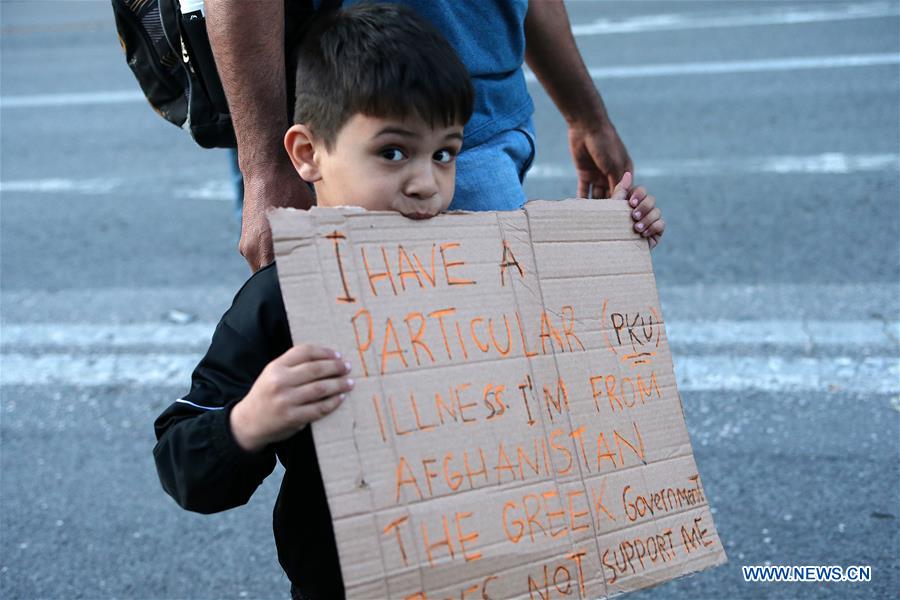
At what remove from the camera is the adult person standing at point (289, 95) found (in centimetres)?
169

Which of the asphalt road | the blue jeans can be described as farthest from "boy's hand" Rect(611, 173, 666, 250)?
the asphalt road

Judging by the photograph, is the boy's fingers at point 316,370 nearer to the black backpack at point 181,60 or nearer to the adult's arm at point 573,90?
the black backpack at point 181,60

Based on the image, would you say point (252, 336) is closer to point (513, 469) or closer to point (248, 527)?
point (513, 469)

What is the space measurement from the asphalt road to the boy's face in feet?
4.99

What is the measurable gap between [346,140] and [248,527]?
Answer: 175 cm

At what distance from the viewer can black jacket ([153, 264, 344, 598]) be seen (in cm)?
142

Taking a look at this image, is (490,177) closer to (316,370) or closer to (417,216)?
(417,216)

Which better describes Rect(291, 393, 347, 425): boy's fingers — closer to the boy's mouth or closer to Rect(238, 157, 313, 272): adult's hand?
the boy's mouth

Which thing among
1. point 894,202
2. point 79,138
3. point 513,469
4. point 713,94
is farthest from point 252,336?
point 79,138

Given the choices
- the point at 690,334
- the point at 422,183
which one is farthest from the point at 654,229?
the point at 690,334

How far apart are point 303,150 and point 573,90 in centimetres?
98

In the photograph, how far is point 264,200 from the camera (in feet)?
5.65

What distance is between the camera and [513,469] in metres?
1.47

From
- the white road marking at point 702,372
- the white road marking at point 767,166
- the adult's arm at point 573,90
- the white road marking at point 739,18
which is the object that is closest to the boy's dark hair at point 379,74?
the adult's arm at point 573,90
